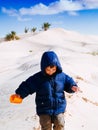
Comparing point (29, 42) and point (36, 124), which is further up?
point (36, 124)

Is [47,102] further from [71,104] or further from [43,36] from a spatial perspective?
[43,36]

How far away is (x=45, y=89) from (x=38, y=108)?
0.36m

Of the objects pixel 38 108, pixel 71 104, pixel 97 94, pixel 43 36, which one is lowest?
pixel 43 36

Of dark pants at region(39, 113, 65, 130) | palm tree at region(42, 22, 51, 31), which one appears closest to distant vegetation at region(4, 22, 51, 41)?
palm tree at region(42, 22, 51, 31)

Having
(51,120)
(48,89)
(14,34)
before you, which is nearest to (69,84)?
(48,89)

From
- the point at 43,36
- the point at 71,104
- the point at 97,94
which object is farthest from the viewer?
the point at 43,36

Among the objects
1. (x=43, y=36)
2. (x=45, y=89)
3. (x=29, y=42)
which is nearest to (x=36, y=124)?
(x=45, y=89)

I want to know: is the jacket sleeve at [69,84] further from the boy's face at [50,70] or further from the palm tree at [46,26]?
the palm tree at [46,26]

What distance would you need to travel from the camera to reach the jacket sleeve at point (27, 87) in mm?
6328

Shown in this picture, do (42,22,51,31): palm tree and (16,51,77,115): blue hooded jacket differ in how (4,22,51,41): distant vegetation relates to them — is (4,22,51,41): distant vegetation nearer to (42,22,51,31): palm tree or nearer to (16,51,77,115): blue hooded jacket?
(42,22,51,31): palm tree

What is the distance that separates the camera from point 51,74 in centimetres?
636

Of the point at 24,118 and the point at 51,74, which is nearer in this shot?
the point at 51,74

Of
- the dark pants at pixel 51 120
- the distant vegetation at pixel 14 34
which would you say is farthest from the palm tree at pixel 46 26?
the dark pants at pixel 51 120

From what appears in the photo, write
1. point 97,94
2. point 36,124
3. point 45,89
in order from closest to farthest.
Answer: point 45,89 < point 36,124 < point 97,94
